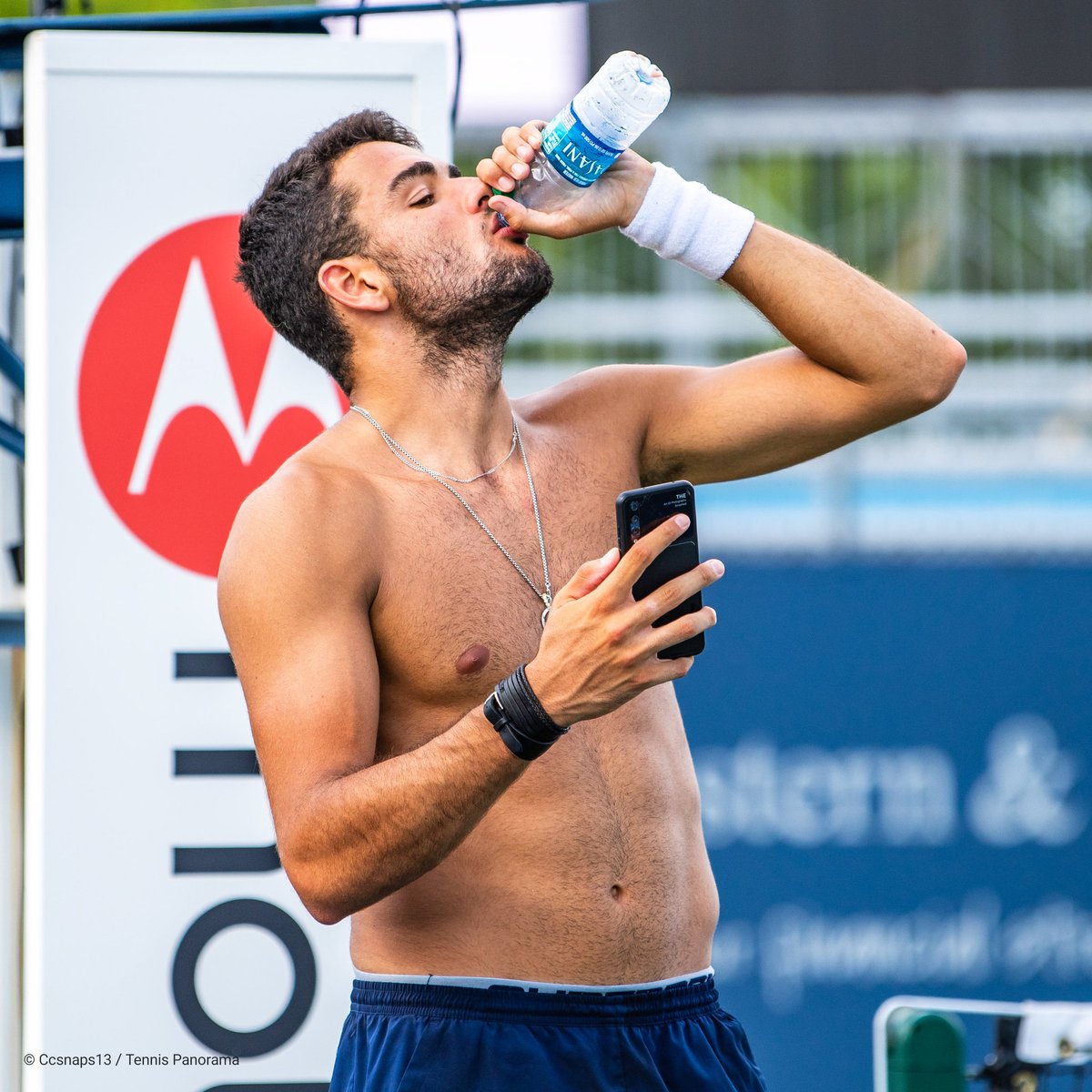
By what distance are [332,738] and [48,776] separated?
1.04 meters

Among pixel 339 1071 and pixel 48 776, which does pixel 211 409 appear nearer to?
pixel 48 776

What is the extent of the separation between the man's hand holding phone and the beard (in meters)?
0.66

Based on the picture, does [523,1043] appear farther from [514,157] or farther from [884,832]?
[884,832]

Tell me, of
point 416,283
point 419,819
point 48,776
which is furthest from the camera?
point 48,776

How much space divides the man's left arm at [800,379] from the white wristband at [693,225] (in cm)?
3

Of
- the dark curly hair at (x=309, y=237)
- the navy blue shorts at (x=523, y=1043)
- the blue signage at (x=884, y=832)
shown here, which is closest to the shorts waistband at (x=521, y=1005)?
the navy blue shorts at (x=523, y=1043)

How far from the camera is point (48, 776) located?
282 centimetres

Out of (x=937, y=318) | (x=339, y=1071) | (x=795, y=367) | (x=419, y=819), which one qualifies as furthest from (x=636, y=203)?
(x=937, y=318)

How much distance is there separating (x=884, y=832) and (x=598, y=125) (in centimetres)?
367

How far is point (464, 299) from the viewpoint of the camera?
2.42 metres

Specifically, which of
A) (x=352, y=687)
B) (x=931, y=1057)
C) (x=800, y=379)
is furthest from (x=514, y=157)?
(x=931, y=1057)

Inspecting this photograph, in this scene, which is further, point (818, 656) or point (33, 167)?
point (818, 656)

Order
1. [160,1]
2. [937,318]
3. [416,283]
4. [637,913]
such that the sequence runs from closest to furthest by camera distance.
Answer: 1. [637,913]
2. [416,283]
3. [160,1]
4. [937,318]

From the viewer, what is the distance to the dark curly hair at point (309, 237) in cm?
255
